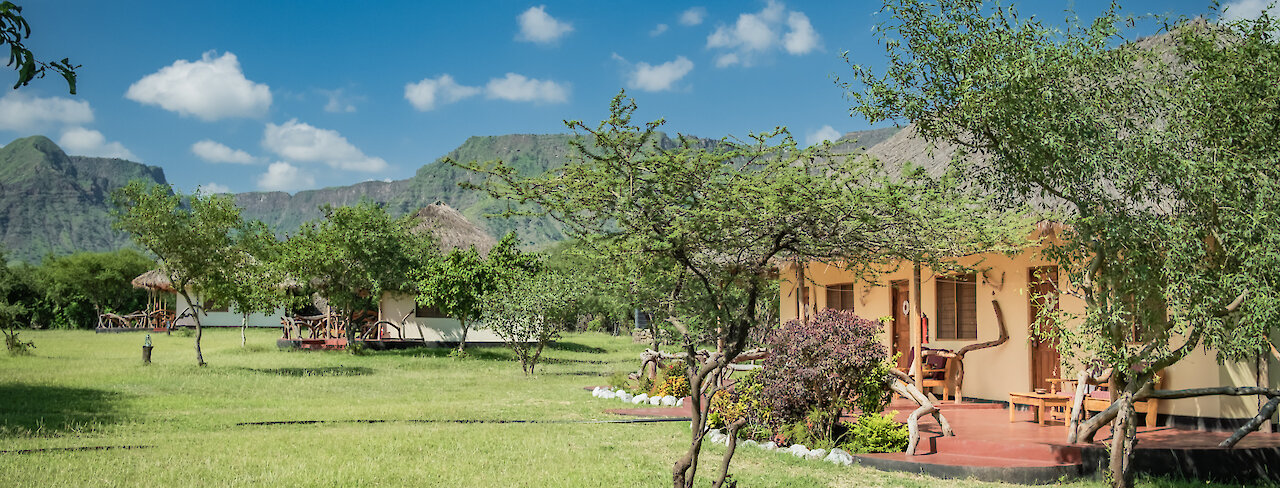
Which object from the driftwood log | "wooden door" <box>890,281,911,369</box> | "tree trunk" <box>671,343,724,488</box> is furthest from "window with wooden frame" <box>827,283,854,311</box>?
"tree trunk" <box>671,343,724,488</box>

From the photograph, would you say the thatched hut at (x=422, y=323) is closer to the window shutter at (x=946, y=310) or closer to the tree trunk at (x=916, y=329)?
the window shutter at (x=946, y=310)

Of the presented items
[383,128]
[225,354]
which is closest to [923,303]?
[225,354]

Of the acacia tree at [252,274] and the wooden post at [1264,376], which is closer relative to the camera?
the wooden post at [1264,376]

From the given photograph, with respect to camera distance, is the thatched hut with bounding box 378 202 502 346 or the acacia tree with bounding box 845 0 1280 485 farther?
the thatched hut with bounding box 378 202 502 346

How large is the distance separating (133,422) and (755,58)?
47.2 metres

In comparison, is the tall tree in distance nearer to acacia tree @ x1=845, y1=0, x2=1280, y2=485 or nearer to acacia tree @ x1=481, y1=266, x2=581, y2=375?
acacia tree @ x1=845, y1=0, x2=1280, y2=485

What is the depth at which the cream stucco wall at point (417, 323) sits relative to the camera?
27.0 m

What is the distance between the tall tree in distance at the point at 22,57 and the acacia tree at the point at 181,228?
1682 cm

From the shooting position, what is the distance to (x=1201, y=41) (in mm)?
5820

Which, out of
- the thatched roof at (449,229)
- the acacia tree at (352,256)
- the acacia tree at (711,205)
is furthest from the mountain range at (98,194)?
the acacia tree at (711,205)

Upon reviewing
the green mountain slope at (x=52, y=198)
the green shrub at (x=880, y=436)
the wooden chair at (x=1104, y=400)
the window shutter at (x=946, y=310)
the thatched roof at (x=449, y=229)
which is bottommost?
the green shrub at (x=880, y=436)

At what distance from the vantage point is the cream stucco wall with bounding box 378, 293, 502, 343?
2700cm

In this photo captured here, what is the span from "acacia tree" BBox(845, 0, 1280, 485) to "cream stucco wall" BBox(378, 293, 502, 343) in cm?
2204

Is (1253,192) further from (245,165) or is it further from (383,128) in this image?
(245,165)
